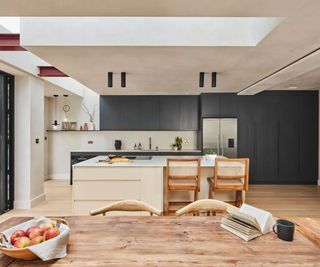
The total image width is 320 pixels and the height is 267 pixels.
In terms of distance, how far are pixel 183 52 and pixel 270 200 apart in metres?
3.51

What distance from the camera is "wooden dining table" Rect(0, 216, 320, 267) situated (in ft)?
3.46

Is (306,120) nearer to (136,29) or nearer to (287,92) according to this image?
(287,92)

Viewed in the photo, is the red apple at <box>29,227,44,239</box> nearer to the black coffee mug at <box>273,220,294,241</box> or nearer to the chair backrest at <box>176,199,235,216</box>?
the chair backrest at <box>176,199,235,216</box>

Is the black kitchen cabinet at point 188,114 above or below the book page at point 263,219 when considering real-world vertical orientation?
above

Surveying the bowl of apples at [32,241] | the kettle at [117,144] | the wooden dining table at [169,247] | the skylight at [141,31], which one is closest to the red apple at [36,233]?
the bowl of apples at [32,241]

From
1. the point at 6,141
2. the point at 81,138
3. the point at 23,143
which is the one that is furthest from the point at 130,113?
the point at 6,141

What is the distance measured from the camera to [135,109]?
625 cm

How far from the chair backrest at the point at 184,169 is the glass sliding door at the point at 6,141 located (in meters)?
2.93

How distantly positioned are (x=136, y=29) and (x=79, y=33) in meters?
0.63

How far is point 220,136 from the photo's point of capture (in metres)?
5.79

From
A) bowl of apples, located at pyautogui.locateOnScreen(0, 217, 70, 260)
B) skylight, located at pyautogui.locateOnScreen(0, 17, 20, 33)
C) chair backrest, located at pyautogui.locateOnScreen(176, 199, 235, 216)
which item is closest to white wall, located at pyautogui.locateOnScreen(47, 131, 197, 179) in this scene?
Result: skylight, located at pyautogui.locateOnScreen(0, 17, 20, 33)

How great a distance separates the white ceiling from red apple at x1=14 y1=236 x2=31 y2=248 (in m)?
1.61

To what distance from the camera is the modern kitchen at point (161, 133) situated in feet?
4.07

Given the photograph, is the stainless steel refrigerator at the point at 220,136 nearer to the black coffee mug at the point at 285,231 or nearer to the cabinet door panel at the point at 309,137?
the cabinet door panel at the point at 309,137
